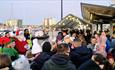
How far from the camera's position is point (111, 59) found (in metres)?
10.5

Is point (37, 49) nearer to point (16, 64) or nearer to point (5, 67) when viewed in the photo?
point (16, 64)

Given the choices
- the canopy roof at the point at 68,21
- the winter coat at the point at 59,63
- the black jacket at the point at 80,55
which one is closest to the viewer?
the winter coat at the point at 59,63

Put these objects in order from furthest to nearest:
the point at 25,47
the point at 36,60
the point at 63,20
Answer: the point at 63,20 < the point at 25,47 < the point at 36,60

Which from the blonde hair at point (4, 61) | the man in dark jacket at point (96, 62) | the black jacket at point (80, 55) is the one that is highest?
the blonde hair at point (4, 61)

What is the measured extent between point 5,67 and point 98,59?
2322mm

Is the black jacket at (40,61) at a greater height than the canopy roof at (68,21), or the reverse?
the black jacket at (40,61)

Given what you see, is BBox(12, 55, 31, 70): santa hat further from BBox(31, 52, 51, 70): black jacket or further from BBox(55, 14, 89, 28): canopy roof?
BBox(55, 14, 89, 28): canopy roof

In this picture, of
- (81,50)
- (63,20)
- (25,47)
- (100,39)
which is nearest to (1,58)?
(81,50)

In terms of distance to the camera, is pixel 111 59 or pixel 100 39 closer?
pixel 111 59

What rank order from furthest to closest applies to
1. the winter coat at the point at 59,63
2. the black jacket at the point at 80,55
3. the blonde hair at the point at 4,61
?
the black jacket at the point at 80,55
the winter coat at the point at 59,63
the blonde hair at the point at 4,61

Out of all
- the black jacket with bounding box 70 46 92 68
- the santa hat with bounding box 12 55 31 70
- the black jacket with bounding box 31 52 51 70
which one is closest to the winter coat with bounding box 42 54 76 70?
the santa hat with bounding box 12 55 31 70

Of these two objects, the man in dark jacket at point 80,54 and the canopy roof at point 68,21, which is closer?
the man in dark jacket at point 80,54

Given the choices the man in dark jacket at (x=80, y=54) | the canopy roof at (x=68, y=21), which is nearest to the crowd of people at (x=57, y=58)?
the man in dark jacket at (x=80, y=54)

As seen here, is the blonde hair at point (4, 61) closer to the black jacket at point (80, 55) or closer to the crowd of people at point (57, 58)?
the crowd of people at point (57, 58)
